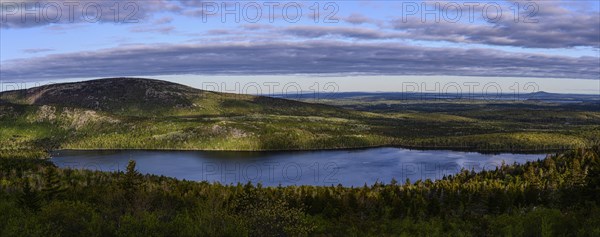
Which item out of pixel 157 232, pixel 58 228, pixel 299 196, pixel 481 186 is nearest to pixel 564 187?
pixel 481 186

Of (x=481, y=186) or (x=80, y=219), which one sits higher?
(x=80, y=219)

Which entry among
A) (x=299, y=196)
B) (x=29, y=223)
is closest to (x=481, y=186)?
(x=299, y=196)

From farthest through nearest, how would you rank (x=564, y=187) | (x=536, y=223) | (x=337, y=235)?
1. (x=564, y=187)
2. (x=337, y=235)
3. (x=536, y=223)

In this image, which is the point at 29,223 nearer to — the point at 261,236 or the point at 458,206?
the point at 261,236

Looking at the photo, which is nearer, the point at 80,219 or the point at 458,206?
the point at 80,219

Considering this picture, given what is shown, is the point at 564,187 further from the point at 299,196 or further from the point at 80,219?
the point at 80,219

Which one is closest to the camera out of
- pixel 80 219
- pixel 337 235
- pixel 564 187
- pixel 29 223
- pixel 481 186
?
→ pixel 29 223
